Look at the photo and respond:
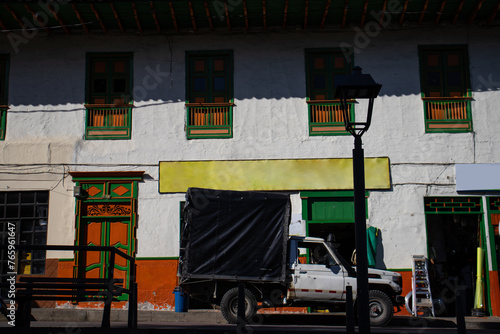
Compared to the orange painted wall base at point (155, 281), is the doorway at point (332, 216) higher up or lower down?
higher up

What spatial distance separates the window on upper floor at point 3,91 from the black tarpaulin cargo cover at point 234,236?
19.5ft

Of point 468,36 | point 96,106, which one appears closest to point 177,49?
point 96,106

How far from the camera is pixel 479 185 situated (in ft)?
48.5

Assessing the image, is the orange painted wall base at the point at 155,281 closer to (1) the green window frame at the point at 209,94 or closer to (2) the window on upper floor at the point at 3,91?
(1) the green window frame at the point at 209,94

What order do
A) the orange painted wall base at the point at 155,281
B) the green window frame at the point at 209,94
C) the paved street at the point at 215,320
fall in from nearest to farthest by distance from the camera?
the paved street at the point at 215,320 < the orange painted wall base at the point at 155,281 < the green window frame at the point at 209,94

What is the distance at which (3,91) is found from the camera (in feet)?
51.1

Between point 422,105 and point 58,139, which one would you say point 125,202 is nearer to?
point 58,139

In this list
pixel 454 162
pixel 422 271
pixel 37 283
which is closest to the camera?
pixel 37 283

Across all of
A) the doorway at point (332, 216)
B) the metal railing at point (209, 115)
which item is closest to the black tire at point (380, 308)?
the doorway at point (332, 216)

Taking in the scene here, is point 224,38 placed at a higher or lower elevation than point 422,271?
higher

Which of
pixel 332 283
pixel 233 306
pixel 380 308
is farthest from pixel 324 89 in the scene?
pixel 233 306

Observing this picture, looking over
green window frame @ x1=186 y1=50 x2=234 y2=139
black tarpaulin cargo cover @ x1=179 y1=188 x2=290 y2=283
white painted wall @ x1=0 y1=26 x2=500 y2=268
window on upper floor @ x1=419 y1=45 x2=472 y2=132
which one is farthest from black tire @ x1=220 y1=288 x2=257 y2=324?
window on upper floor @ x1=419 y1=45 x2=472 y2=132

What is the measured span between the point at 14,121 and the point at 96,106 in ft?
6.94

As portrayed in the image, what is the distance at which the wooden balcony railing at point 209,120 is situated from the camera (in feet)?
50.0
